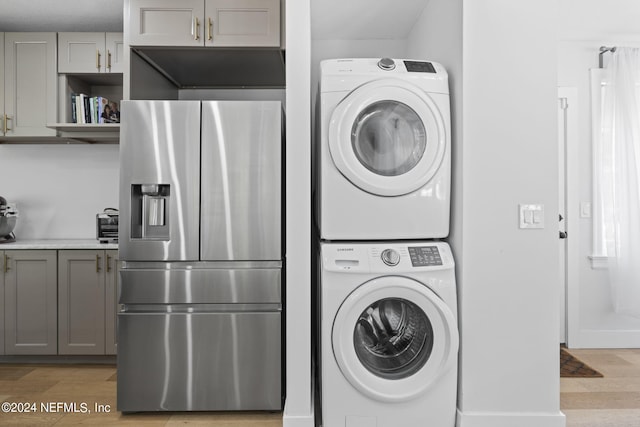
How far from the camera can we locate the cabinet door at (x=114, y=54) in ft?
9.72

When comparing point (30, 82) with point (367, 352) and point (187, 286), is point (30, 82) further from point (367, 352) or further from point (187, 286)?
point (367, 352)

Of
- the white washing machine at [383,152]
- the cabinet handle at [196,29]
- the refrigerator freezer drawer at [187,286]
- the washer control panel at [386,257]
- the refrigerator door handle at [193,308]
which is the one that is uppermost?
the cabinet handle at [196,29]

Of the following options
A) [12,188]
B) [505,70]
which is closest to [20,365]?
[12,188]

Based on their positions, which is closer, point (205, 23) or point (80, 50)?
point (205, 23)

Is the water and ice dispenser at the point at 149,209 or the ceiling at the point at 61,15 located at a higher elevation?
the ceiling at the point at 61,15

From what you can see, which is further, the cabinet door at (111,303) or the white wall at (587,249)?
the white wall at (587,249)

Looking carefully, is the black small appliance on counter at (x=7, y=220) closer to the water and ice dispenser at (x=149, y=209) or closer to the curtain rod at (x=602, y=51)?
the water and ice dispenser at (x=149, y=209)

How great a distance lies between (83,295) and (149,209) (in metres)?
1.12

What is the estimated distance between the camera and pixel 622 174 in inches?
123

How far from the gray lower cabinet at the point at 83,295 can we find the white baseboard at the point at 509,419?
2.37 m

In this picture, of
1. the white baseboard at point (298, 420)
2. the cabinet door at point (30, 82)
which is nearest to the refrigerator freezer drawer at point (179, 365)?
the white baseboard at point (298, 420)

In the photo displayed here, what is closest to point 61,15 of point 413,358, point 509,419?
point 413,358

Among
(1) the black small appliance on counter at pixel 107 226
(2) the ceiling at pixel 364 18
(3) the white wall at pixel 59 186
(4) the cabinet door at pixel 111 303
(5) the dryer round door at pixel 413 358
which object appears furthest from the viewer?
(3) the white wall at pixel 59 186

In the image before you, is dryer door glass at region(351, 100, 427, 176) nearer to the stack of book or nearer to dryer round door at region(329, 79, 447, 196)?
dryer round door at region(329, 79, 447, 196)
